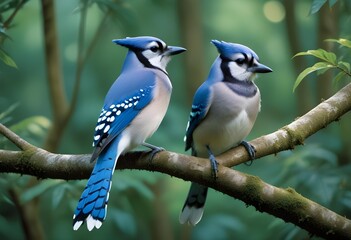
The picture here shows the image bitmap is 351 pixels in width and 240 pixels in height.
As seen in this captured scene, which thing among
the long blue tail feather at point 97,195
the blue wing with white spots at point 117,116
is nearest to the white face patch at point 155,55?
the blue wing with white spots at point 117,116

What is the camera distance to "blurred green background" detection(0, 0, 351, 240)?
374cm

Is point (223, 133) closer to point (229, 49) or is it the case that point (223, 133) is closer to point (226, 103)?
point (226, 103)

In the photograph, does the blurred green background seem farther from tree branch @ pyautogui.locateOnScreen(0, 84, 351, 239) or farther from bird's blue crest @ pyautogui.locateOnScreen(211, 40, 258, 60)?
bird's blue crest @ pyautogui.locateOnScreen(211, 40, 258, 60)

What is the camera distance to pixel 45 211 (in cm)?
538

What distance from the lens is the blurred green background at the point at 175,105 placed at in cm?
374

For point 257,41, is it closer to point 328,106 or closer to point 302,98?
point 302,98

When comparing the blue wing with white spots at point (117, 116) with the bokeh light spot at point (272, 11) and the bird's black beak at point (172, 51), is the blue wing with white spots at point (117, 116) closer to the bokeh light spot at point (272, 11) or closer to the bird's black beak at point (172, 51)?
the bird's black beak at point (172, 51)

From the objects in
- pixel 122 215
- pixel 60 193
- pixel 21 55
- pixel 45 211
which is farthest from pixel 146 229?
pixel 60 193

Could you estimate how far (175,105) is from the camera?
512cm

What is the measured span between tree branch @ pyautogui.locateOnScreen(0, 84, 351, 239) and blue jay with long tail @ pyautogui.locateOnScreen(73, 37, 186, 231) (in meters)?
0.12

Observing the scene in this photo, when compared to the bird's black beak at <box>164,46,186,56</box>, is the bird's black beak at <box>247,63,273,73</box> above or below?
below

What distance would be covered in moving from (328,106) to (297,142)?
0.23m

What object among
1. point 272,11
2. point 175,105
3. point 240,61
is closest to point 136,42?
point 240,61

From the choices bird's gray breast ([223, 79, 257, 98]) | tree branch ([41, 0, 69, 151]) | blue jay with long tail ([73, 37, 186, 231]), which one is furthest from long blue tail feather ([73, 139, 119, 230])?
tree branch ([41, 0, 69, 151])
